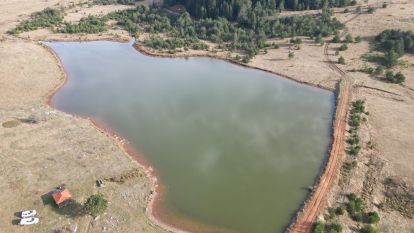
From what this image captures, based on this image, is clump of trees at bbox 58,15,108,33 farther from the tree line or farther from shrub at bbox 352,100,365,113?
shrub at bbox 352,100,365,113

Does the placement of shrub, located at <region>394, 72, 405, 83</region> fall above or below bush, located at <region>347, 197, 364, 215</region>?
above

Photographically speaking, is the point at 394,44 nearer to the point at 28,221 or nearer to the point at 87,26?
the point at 87,26

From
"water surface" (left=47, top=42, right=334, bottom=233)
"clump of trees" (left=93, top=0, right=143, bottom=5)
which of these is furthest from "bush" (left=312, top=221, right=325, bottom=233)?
"clump of trees" (left=93, top=0, right=143, bottom=5)

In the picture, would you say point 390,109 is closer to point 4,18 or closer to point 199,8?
point 199,8

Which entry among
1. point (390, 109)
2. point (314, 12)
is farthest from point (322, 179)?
point (314, 12)

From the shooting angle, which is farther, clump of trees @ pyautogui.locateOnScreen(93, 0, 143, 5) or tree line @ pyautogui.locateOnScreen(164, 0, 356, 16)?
clump of trees @ pyautogui.locateOnScreen(93, 0, 143, 5)

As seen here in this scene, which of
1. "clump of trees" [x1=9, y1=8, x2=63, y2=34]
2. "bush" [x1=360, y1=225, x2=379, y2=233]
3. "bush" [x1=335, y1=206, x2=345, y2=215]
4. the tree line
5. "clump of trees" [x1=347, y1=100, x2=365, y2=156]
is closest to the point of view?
"bush" [x1=360, y1=225, x2=379, y2=233]

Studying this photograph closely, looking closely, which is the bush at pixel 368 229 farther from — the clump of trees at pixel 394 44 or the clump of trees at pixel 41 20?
the clump of trees at pixel 41 20

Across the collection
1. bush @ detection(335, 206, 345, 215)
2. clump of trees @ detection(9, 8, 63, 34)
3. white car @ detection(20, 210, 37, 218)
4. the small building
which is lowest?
bush @ detection(335, 206, 345, 215)
